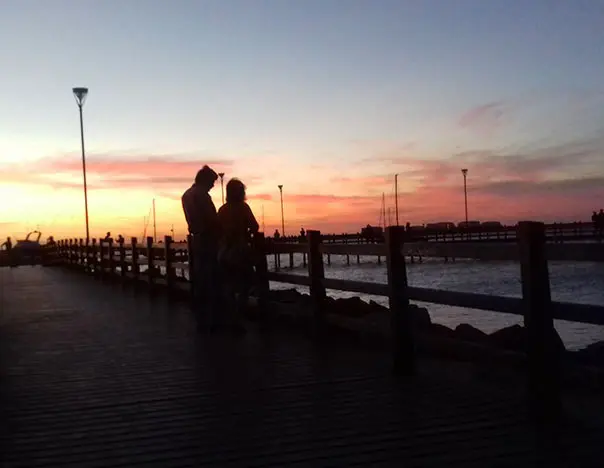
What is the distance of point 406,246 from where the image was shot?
6559 millimetres

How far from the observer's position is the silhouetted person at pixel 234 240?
31.4ft

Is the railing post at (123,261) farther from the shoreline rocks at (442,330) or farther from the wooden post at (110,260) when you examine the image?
the shoreline rocks at (442,330)

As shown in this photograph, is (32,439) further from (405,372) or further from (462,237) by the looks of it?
(462,237)

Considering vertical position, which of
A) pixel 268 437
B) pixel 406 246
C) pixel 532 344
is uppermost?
pixel 406 246

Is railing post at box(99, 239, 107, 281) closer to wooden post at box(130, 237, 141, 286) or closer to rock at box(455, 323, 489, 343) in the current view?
wooden post at box(130, 237, 141, 286)

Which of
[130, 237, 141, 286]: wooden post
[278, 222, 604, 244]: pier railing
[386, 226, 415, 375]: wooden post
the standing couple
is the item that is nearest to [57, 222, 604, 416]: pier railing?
[386, 226, 415, 375]: wooden post

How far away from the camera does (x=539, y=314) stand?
201 inches

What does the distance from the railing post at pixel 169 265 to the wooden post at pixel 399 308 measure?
9.25 meters

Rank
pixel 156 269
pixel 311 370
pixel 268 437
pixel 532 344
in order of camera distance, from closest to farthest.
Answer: pixel 268 437
pixel 532 344
pixel 311 370
pixel 156 269

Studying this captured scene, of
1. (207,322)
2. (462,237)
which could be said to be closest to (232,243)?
(207,322)

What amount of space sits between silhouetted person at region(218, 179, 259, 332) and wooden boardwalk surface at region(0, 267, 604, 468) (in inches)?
35.0

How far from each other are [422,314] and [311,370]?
12.3 feet

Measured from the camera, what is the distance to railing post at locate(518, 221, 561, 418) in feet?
16.6

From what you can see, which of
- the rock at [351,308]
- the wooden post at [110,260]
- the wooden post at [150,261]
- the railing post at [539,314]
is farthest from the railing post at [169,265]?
the railing post at [539,314]
